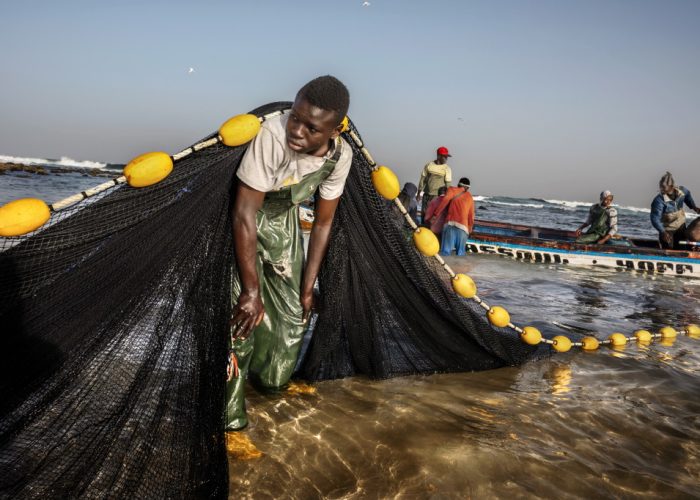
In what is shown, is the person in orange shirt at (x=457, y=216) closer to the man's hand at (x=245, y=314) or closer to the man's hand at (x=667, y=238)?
the man's hand at (x=667, y=238)

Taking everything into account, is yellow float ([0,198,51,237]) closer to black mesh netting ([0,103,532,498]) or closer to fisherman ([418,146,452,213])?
black mesh netting ([0,103,532,498])

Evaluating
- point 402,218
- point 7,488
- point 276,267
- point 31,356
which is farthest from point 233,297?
point 402,218

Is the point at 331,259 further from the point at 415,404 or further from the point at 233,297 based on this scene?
the point at 415,404

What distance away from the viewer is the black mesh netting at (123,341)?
1.89m

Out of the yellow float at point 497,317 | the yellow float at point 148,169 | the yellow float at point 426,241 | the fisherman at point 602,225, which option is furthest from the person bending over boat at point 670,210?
the yellow float at point 148,169

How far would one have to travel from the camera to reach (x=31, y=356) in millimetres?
2092

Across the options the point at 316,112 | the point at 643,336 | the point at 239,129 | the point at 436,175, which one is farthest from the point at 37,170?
the point at 316,112

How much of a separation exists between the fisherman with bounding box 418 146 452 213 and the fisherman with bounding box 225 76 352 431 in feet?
30.7

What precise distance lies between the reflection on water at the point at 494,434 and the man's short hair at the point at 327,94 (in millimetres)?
1617

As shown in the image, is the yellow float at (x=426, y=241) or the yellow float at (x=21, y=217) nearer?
the yellow float at (x=21, y=217)

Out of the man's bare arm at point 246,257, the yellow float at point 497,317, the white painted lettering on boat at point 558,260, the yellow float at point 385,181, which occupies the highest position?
the yellow float at point 385,181

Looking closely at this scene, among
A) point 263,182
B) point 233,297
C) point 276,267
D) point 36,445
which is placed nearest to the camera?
point 36,445

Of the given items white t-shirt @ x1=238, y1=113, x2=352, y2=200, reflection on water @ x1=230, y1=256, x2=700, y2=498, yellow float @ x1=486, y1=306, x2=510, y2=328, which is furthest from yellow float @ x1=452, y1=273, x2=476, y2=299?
white t-shirt @ x1=238, y1=113, x2=352, y2=200

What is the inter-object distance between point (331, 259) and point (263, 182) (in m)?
0.96
